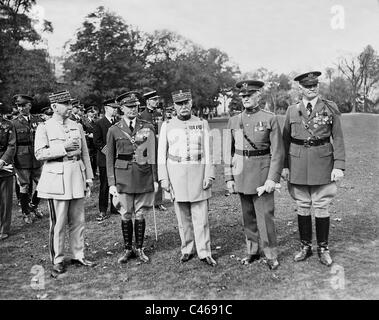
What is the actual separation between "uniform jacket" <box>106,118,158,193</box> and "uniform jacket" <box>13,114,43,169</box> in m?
3.28

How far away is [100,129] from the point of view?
8.46 metres

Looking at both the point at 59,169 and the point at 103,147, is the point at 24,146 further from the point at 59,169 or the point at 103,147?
the point at 59,169

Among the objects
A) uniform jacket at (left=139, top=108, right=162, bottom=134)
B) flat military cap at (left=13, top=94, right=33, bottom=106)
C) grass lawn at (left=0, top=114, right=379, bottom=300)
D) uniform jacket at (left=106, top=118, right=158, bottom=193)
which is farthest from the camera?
flat military cap at (left=13, top=94, right=33, bottom=106)

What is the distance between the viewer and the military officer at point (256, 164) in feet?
17.2

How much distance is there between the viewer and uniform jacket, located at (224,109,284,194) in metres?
5.25

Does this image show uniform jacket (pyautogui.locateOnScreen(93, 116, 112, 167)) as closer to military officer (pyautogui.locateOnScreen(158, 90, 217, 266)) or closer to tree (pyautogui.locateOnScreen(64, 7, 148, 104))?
military officer (pyautogui.locateOnScreen(158, 90, 217, 266))

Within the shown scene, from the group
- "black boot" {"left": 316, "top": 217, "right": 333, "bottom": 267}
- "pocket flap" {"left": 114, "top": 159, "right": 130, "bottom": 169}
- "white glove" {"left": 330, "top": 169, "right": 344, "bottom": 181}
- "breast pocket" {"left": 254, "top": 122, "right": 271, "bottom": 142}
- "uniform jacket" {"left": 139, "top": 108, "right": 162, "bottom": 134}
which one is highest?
"uniform jacket" {"left": 139, "top": 108, "right": 162, "bottom": 134}

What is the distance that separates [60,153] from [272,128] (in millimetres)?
2786

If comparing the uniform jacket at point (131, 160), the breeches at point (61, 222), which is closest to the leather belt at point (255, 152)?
the uniform jacket at point (131, 160)

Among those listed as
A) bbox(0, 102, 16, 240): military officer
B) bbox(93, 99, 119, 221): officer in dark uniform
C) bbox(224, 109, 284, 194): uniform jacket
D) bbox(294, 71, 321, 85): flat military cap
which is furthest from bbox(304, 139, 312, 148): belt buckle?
bbox(0, 102, 16, 240): military officer

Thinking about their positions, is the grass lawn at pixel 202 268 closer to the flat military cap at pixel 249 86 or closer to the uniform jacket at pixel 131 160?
the uniform jacket at pixel 131 160

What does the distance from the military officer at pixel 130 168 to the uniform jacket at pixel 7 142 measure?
7.56 feet

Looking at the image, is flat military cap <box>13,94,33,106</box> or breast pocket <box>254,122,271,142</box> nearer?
breast pocket <box>254,122,271,142</box>
